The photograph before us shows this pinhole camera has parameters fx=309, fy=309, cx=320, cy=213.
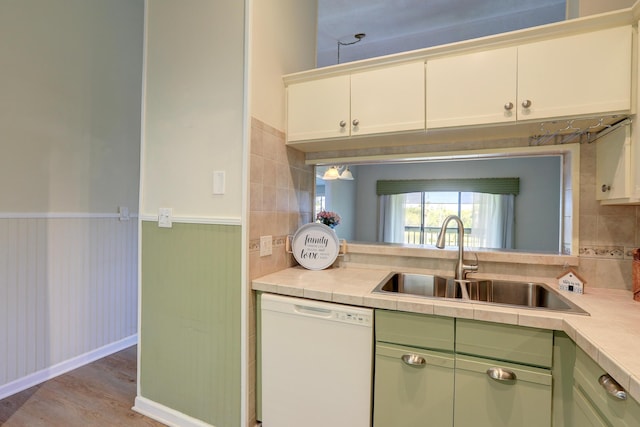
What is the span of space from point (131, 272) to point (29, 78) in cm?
164

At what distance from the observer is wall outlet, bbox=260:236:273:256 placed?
1.73 metres

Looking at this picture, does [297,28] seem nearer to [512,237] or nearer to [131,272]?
[131,272]

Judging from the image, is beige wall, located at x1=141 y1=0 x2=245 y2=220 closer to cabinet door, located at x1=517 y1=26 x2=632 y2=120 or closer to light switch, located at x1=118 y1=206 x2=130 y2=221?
light switch, located at x1=118 y1=206 x2=130 y2=221

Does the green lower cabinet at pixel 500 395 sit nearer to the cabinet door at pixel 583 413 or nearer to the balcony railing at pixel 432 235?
the cabinet door at pixel 583 413

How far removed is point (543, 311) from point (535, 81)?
1020 mm

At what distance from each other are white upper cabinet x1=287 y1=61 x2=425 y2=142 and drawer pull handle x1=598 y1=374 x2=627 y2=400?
1.23 meters

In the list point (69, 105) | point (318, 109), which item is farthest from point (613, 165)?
point (69, 105)

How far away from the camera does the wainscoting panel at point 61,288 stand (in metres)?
2.03

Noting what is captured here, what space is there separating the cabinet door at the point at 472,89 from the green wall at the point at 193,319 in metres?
1.23

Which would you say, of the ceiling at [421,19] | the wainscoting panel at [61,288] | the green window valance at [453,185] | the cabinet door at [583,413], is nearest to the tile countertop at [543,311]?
the cabinet door at [583,413]

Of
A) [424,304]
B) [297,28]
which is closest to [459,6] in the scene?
[297,28]

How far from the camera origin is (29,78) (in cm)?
210

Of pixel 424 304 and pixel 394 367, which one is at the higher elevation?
pixel 424 304

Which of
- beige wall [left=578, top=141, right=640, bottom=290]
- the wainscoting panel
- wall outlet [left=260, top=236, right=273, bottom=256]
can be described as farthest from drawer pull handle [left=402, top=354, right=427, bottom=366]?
the wainscoting panel
